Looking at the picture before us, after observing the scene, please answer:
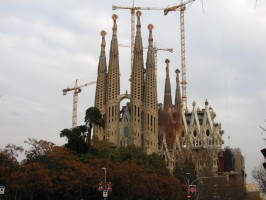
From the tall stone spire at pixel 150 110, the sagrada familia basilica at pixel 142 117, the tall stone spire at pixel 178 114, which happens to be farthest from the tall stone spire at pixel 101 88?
the tall stone spire at pixel 178 114

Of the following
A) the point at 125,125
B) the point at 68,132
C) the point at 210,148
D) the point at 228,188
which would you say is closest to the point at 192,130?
the point at 210,148

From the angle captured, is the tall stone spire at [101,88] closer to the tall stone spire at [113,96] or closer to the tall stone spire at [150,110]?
the tall stone spire at [113,96]

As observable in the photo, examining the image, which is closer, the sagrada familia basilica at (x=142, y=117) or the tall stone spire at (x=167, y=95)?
the sagrada familia basilica at (x=142, y=117)

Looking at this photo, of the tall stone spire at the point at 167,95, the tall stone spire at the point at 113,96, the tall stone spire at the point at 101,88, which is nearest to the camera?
the tall stone spire at the point at 113,96

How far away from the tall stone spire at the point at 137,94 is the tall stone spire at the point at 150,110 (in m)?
1.18

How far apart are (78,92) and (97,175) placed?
93.9 meters

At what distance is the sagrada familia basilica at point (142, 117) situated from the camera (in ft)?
298

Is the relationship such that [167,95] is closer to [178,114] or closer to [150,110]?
[178,114]

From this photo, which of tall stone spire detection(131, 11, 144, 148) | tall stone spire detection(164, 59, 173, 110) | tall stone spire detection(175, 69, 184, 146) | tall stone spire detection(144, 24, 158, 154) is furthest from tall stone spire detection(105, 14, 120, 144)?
tall stone spire detection(164, 59, 173, 110)

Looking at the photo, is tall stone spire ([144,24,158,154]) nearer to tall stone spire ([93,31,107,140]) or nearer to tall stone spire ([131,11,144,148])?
tall stone spire ([131,11,144,148])

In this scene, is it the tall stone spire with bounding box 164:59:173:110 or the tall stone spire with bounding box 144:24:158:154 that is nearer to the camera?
the tall stone spire with bounding box 144:24:158:154

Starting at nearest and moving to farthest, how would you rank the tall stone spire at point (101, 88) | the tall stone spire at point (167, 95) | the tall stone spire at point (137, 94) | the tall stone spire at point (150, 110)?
the tall stone spire at point (137, 94)
the tall stone spire at point (150, 110)
the tall stone spire at point (101, 88)
the tall stone spire at point (167, 95)

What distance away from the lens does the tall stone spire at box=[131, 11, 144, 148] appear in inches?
3508

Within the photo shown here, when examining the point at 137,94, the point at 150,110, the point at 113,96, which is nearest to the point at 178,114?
the point at 150,110
